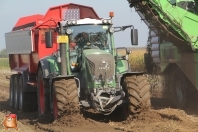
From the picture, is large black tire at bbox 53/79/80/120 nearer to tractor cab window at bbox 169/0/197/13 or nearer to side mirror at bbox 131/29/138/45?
side mirror at bbox 131/29/138/45

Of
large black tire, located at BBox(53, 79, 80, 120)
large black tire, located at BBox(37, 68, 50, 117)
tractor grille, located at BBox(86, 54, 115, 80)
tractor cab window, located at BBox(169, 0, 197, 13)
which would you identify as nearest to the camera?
large black tire, located at BBox(53, 79, 80, 120)

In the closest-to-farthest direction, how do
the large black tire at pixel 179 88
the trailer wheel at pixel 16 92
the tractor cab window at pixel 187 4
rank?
the tractor cab window at pixel 187 4, the large black tire at pixel 179 88, the trailer wheel at pixel 16 92

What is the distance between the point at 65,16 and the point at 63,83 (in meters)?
4.33

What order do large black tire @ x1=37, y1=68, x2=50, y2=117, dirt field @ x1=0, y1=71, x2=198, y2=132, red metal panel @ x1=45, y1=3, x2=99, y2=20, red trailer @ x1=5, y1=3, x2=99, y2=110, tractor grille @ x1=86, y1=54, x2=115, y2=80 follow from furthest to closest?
1. red metal panel @ x1=45, y1=3, x2=99, y2=20
2. red trailer @ x1=5, y1=3, x2=99, y2=110
3. large black tire @ x1=37, y1=68, x2=50, y2=117
4. tractor grille @ x1=86, y1=54, x2=115, y2=80
5. dirt field @ x1=0, y1=71, x2=198, y2=132

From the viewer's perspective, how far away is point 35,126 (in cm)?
974

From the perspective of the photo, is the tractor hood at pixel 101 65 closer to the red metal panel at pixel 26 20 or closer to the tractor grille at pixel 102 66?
the tractor grille at pixel 102 66

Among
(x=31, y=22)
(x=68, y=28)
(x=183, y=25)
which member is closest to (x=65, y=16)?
(x=31, y=22)

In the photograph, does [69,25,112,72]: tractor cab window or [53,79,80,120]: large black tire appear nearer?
[53,79,80,120]: large black tire

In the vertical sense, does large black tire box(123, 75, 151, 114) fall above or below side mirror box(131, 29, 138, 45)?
below

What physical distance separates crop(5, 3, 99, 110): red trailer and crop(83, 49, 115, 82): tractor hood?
93.9 inches

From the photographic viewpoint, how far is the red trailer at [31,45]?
1195cm

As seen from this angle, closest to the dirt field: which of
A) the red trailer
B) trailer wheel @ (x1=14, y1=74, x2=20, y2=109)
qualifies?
the red trailer

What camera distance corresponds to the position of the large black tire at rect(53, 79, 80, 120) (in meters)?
8.84

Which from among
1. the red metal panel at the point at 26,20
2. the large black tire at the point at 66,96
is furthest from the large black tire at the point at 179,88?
the red metal panel at the point at 26,20
